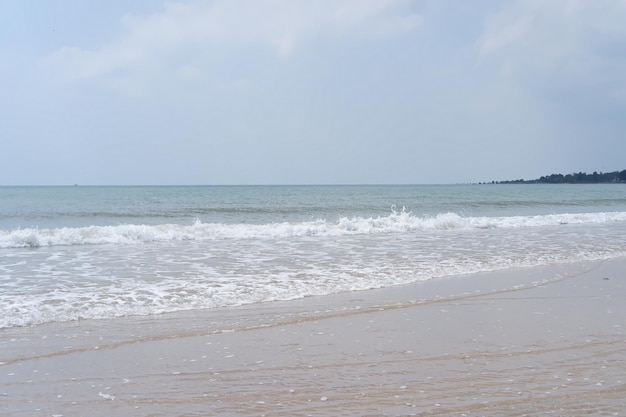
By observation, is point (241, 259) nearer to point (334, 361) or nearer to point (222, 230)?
point (222, 230)

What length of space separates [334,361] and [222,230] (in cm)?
1653

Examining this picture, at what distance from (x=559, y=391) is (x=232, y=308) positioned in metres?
4.94

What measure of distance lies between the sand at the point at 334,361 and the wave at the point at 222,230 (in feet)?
39.6

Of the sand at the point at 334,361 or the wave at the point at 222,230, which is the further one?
the wave at the point at 222,230

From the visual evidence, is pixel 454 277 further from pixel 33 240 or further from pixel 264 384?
pixel 33 240

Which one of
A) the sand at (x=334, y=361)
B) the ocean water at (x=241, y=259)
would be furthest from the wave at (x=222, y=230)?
the sand at (x=334, y=361)

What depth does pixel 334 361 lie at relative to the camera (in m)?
5.86

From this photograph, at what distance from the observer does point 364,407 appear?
4.61m

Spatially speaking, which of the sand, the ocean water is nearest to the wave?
the ocean water

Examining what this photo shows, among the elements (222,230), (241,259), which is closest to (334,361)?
(241,259)

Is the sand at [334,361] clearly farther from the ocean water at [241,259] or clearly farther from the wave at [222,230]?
the wave at [222,230]

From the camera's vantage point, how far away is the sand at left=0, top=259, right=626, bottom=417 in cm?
470

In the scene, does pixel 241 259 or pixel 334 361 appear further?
pixel 241 259

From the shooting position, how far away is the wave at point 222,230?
730 inches
